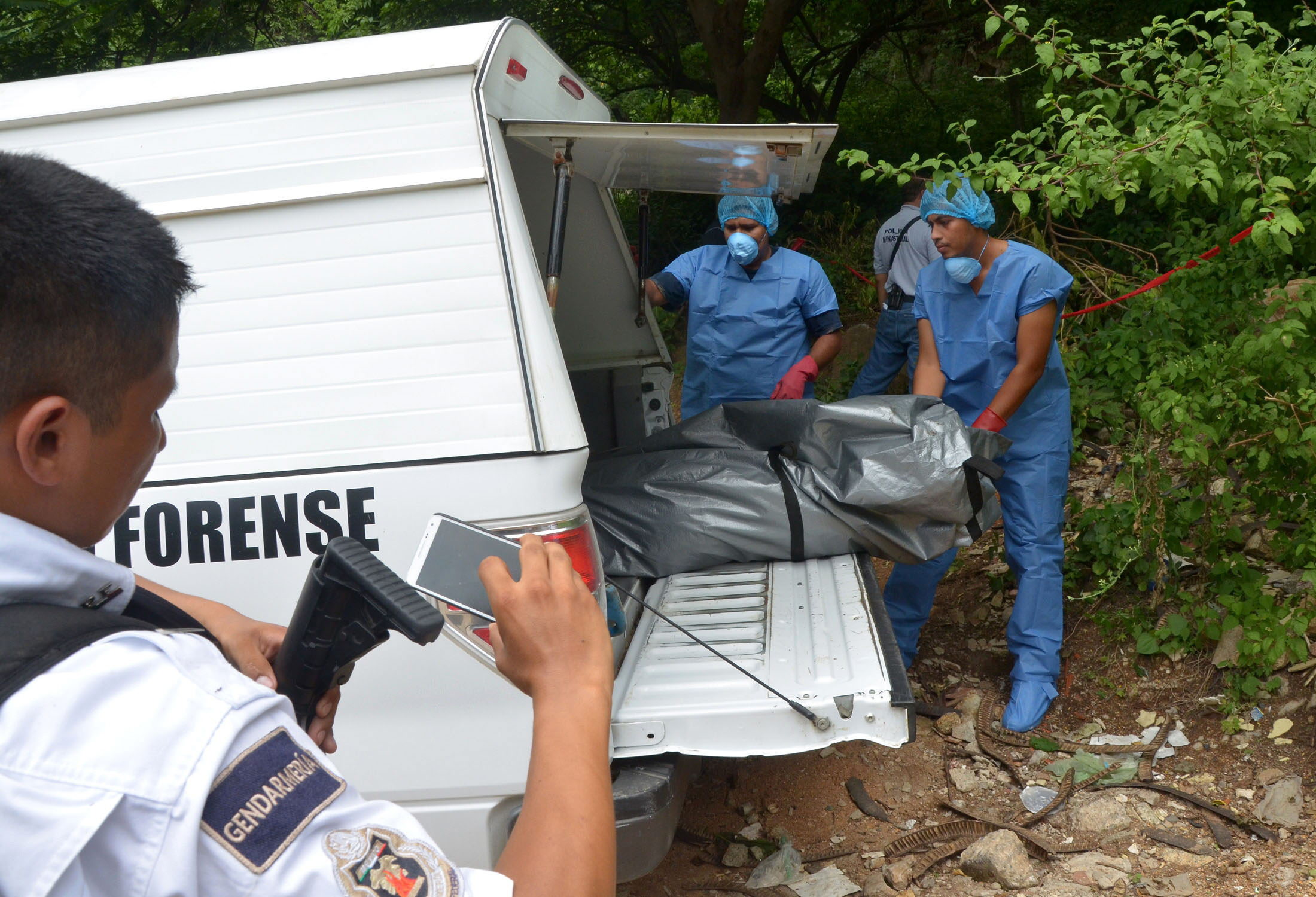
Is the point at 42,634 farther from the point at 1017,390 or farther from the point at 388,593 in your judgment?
the point at 1017,390

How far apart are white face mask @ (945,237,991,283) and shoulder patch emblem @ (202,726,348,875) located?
3.35 m

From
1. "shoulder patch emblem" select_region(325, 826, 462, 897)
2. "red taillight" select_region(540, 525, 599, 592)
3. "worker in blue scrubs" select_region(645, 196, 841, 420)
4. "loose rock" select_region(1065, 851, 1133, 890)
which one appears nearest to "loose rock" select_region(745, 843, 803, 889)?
"loose rock" select_region(1065, 851, 1133, 890)

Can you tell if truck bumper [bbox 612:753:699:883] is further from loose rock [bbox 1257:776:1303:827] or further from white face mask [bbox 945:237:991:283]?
white face mask [bbox 945:237:991:283]

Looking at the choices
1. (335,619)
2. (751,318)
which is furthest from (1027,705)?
(335,619)

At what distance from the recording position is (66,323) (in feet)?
2.77

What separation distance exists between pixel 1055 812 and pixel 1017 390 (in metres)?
1.40

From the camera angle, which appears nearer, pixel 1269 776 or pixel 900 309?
pixel 1269 776

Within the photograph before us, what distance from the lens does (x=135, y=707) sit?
29.0 inches

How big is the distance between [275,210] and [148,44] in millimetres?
7362

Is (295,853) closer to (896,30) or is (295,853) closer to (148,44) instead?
(148,44)

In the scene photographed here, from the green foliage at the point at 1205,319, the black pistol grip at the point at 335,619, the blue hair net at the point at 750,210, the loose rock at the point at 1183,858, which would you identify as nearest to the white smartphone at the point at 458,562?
the black pistol grip at the point at 335,619

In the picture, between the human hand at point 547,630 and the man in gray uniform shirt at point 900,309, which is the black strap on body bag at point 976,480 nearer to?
the human hand at point 547,630

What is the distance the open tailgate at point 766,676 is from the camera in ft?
6.88

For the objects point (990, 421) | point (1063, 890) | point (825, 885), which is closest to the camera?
point (1063, 890)
